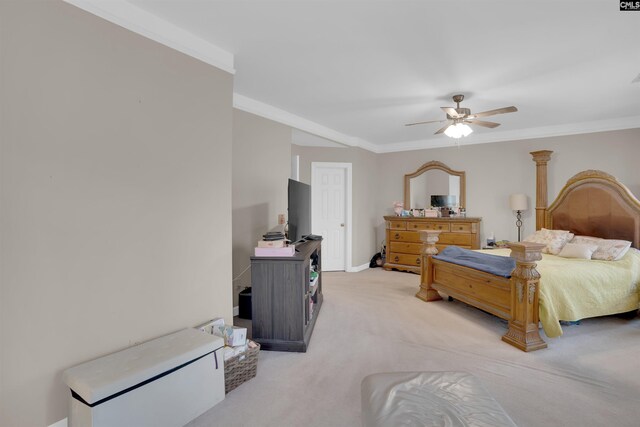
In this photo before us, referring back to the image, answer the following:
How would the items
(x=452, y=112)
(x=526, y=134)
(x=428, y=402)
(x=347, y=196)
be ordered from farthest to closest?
1. (x=347, y=196)
2. (x=526, y=134)
3. (x=452, y=112)
4. (x=428, y=402)

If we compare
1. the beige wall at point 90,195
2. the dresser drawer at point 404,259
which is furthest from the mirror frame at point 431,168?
the beige wall at point 90,195

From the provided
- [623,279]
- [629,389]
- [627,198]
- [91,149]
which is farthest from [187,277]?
[627,198]

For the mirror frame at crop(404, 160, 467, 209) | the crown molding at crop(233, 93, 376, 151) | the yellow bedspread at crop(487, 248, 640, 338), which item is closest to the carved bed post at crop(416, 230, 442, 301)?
the yellow bedspread at crop(487, 248, 640, 338)

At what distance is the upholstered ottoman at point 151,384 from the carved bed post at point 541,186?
4.93m

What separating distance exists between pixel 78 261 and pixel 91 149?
0.63 m

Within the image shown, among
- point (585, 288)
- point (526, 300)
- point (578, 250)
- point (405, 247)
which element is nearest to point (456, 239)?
point (405, 247)

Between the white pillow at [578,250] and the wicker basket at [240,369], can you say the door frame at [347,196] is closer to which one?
the white pillow at [578,250]

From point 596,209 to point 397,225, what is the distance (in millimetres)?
2775

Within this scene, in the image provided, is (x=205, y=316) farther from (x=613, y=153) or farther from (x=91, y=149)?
(x=613, y=153)

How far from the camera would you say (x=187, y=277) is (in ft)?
7.17

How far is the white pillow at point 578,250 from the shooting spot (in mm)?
3517

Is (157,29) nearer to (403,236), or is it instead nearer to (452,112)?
(452,112)

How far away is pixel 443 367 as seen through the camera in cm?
231

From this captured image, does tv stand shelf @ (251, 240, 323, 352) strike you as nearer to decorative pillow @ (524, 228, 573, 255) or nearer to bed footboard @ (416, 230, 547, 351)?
bed footboard @ (416, 230, 547, 351)
